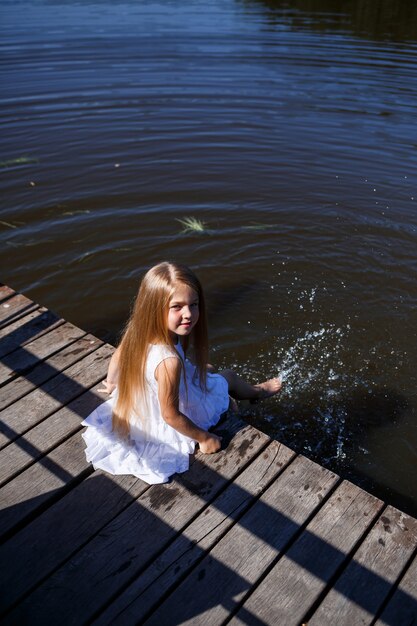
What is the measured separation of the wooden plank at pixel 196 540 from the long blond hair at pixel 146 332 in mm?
774

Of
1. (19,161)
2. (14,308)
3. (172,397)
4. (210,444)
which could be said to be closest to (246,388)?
(210,444)

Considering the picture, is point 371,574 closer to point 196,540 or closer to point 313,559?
point 313,559

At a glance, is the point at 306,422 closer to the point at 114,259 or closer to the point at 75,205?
the point at 114,259

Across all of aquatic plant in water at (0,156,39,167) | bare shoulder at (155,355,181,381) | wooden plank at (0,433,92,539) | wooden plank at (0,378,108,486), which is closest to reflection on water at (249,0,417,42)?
aquatic plant in water at (0,156,39,167)

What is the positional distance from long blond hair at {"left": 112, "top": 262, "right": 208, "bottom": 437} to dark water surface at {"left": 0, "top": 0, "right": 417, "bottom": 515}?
1.62 meters

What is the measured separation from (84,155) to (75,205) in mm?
2073

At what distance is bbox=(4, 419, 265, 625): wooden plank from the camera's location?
2844 mm

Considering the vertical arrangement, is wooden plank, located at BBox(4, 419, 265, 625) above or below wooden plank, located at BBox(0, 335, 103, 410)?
below

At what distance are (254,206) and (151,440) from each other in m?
5.38

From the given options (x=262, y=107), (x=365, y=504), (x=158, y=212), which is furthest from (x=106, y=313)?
(x=262, y=107)

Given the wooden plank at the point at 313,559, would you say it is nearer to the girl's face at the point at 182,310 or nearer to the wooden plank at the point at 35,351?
the girl's face at the point at 182,310

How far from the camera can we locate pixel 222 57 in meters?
15.6

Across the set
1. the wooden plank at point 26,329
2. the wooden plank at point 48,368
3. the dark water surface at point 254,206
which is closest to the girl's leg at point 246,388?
the dark water surface at point 254,206

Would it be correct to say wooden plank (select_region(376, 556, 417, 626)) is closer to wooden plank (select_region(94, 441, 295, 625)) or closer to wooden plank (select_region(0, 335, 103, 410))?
wooden plank (select_region(94, 441, 295, 625))
